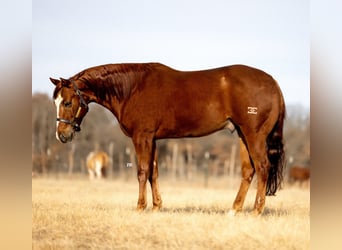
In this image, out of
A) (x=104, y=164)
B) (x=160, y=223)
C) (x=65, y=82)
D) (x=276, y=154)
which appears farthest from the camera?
(x=104, y=164)

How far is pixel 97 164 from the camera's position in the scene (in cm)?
611

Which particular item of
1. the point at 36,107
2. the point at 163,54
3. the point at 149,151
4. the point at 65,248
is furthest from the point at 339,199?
the point at 36,107

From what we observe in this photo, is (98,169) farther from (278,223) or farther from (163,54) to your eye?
→ (278,223)

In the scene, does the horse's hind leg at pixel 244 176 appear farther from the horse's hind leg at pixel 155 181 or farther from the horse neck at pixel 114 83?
the horse neck at pixel 114 83

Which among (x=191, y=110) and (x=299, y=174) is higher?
(x=191, y=110)

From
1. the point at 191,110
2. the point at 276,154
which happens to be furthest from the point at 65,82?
the point at 276,154

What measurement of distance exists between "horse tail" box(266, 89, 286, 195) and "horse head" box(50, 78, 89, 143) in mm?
1965

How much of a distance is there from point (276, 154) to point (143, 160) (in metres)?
1.36

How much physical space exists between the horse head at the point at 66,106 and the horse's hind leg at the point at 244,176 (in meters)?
1.71

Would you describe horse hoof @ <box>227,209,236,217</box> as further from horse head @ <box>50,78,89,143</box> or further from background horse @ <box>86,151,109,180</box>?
horse head @ <box>50,78,89,143</box>

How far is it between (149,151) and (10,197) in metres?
1.40

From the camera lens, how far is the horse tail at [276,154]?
555 cm

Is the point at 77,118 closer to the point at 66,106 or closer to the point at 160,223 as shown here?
the point at 66,106

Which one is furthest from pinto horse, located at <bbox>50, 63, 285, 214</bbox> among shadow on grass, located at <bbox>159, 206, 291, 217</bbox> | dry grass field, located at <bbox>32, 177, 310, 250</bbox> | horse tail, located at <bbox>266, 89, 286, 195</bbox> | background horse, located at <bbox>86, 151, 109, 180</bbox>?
background horse, located at <bbox>86, 151, 109, 180</bbox>
